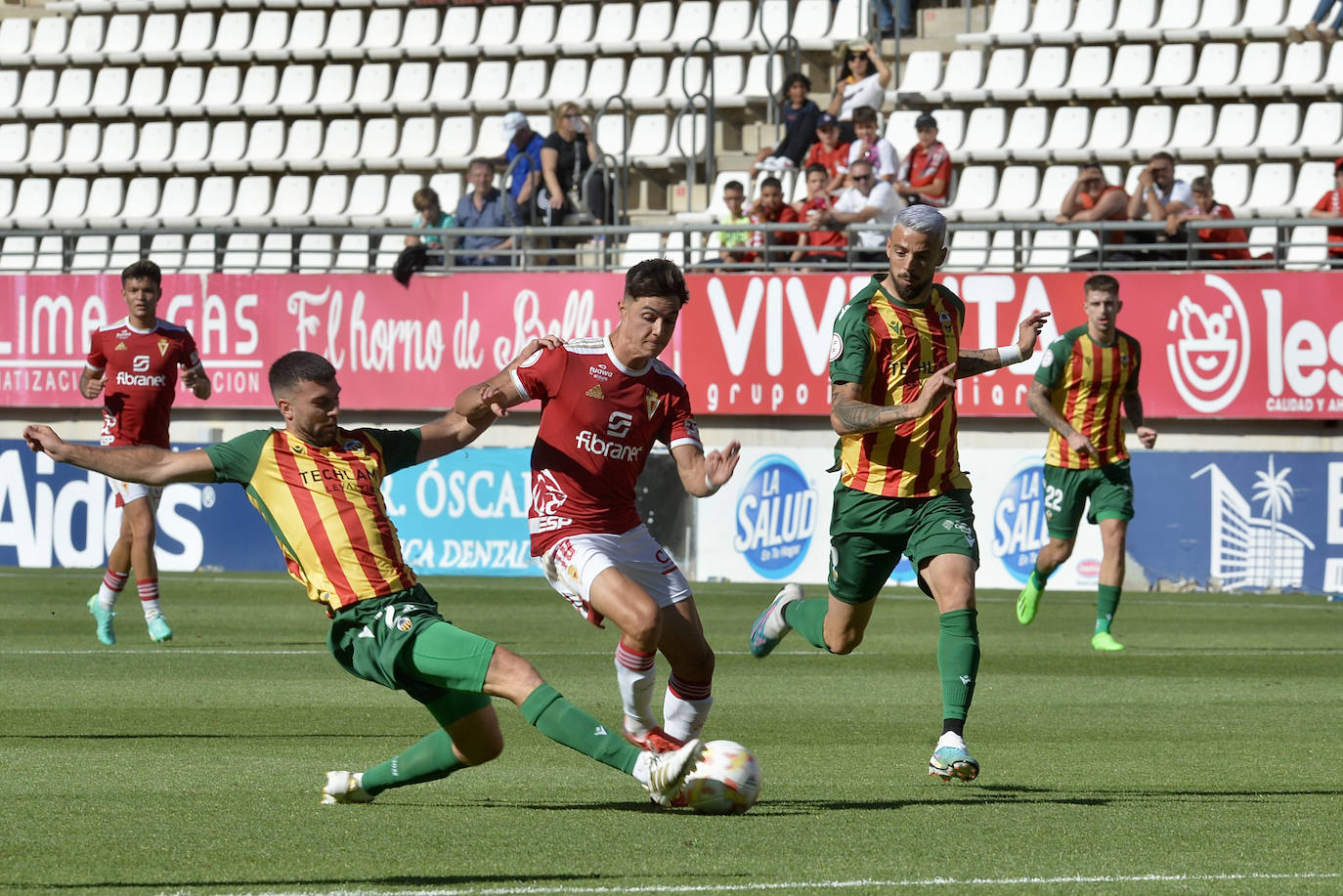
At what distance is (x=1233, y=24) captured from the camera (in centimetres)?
2367

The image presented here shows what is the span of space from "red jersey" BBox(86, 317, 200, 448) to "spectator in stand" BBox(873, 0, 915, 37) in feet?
43.6

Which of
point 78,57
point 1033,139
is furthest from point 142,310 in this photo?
point 78,57

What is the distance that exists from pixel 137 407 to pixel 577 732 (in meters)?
8.35

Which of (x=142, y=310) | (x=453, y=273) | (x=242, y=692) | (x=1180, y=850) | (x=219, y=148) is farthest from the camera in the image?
(x=219, y=148)

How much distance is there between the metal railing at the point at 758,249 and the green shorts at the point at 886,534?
35.6 feet

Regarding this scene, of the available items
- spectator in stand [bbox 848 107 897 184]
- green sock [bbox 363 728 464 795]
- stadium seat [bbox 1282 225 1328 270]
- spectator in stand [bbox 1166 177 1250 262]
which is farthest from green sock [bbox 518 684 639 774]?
stadium seat [bbox 1282 225 1328 270]

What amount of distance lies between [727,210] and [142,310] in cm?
Result: 988

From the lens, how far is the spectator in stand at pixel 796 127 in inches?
880

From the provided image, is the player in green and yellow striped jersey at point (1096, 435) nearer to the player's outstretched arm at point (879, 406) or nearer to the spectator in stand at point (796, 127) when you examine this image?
the player's outstretched arm at point (879, 406)

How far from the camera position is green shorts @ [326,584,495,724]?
21.1 ft

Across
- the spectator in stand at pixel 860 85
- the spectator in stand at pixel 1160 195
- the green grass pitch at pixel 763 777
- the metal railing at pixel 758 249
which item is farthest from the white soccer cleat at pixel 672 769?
the spectator in stand at pixel 860 85

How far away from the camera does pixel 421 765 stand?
682 centimetres

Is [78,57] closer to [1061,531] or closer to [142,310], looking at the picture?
[142,310]

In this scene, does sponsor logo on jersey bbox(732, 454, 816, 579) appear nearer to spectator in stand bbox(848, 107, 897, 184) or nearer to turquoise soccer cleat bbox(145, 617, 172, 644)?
spectator in stand bbox(848, 107, 897, 184)
